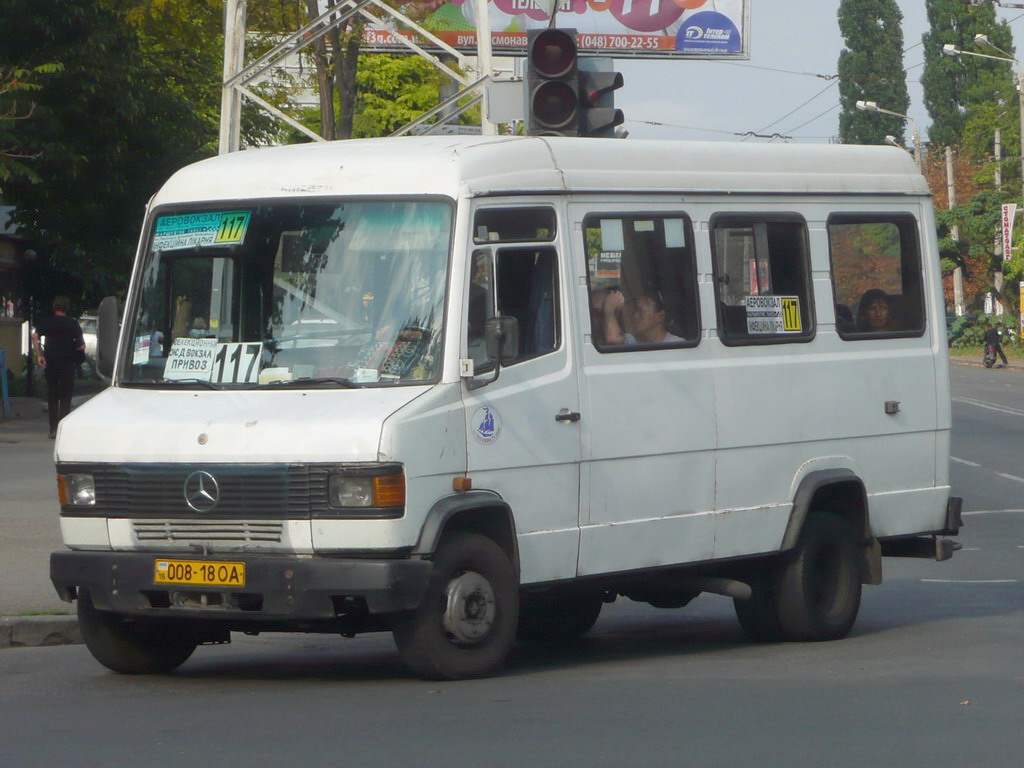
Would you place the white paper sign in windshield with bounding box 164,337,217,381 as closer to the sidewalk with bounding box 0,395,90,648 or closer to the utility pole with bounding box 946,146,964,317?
the sidewalk with bounding box 0,395,90,648

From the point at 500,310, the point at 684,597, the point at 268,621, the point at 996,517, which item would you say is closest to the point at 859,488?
the point at 684,597

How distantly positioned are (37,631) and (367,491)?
3.20m

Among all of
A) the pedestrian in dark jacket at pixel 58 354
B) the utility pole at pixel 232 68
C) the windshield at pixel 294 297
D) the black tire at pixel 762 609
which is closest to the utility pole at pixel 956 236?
the pedestrian in dark jacket at pixel 58 354

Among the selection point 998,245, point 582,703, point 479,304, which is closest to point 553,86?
point 479,304

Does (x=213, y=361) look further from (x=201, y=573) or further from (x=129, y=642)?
(x=129, y=642)

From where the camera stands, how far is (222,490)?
324 inches

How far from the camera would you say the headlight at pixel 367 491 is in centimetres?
798

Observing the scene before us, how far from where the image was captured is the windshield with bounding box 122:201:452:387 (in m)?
8.44

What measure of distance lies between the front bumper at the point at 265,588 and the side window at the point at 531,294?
1.29 metres

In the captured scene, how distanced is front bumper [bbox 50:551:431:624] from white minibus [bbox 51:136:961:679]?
1cm

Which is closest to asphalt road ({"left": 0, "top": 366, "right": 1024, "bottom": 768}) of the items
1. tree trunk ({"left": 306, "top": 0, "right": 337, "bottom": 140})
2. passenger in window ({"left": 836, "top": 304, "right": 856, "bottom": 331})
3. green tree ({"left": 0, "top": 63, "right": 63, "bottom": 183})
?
passenger in window ({"left": 836, "top": 304, "right": 856, "bottom": 331})

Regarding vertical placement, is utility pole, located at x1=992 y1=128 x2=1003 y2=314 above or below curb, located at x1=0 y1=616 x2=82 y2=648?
above

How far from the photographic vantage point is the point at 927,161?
100 m

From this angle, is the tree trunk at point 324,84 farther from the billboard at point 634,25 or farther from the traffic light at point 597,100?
the billboard at point 634,25
